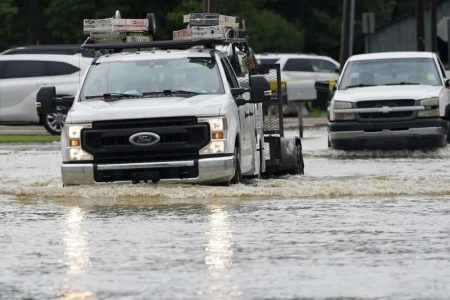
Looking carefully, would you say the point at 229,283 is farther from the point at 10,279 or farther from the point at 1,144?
the point at 1,144

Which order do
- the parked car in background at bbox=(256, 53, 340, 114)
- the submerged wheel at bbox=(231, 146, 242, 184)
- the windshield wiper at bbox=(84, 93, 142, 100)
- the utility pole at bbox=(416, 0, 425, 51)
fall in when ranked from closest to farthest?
the submerged wheel at bbox=(231, 146, 242, 184) → the windshield wiper at bbox=(84, 93, 142, 100) → the parked car in background at bbox=(256, 53, 340, 114) → the utility pole at bbox=(416, 0, 425, 51)

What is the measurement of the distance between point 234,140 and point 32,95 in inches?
767

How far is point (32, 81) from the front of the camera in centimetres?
3809

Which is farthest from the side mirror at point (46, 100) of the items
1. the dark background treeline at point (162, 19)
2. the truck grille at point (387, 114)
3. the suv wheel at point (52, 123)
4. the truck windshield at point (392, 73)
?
the dark background treeline at point (162, 19)

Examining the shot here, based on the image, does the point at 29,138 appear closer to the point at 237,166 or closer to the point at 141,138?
the point at 237,166

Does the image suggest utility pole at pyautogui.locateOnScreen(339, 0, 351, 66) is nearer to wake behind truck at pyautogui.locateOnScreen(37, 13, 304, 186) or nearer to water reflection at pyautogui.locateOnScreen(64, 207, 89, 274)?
wake behind truck at pyautogui.locateOnScreen(37, 13, 304, 186)

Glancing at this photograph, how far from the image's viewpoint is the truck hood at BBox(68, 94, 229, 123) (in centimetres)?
1847

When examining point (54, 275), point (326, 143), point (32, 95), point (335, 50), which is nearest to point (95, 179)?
point (54, 275)

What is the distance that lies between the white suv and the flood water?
51.3 feet

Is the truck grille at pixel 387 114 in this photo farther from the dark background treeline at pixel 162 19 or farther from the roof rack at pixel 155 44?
the dark background treeline at pixel 162 19

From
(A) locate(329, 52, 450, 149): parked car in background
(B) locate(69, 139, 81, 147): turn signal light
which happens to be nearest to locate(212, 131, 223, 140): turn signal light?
(B) locate(69, 139, 81, 147): turn signal light

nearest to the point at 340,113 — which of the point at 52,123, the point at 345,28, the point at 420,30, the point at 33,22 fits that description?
the point at 52,123

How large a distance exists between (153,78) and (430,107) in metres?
8.74

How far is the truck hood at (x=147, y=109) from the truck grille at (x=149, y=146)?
0.07 metres
